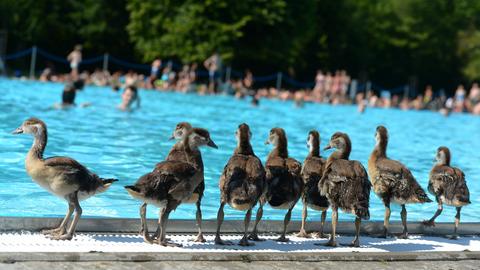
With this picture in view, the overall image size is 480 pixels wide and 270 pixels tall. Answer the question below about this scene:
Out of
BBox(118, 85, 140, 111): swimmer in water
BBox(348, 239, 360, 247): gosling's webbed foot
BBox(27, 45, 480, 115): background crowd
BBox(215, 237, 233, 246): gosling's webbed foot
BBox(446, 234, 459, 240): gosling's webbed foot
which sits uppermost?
BBox(27, 45, 480, 115): background crowd

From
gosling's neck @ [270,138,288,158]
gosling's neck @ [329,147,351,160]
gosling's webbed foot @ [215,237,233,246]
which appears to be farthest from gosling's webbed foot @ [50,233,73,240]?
gosling's neck @ [329,147,351,160]

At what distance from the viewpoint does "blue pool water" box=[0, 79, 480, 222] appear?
11.1 metres

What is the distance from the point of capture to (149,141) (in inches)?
736

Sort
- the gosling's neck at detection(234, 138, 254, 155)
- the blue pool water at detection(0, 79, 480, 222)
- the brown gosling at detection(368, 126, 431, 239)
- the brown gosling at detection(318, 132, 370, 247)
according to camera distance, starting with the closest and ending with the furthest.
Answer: the brown gosling at detection(318, 132, 370, 247), the gosling's neck at detection(234, 138, 254, 155), the brown gosling at detection(368, 126, 431, 239), the blue pool water at detection(0, 79, 480, 222)

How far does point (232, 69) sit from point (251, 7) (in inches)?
225

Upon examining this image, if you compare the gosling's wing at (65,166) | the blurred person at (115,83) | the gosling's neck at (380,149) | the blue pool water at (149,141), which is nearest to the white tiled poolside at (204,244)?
the gosling's wing at (65,166)

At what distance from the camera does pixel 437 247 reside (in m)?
8.06

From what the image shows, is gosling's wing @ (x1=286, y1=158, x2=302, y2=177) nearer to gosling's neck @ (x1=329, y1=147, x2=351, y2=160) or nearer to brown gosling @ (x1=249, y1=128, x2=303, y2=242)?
brown gosling @ (x1=249, y1=128, x2=303, y2=242)

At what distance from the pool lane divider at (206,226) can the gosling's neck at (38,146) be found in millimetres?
671

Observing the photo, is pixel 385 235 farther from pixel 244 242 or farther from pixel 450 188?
pixel 244 242

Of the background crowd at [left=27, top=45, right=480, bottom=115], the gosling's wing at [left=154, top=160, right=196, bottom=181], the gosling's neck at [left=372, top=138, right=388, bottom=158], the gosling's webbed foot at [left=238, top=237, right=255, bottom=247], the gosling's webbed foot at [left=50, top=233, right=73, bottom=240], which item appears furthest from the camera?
the background crowd at [left=27, top=45, right=480, bottom=115]

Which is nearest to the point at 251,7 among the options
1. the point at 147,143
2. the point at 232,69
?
the point at 232,69

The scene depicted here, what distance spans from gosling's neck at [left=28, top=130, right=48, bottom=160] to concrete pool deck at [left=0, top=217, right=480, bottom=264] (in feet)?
2.25

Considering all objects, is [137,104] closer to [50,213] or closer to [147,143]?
[147,143]
